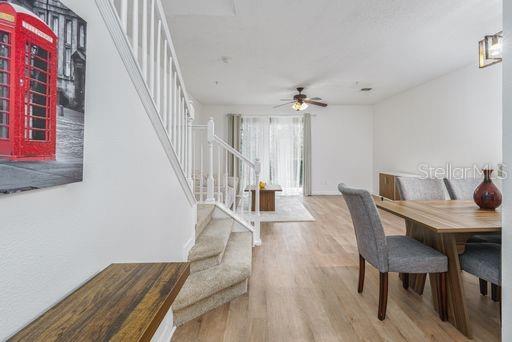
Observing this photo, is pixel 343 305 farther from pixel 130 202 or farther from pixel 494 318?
pixel 130 202

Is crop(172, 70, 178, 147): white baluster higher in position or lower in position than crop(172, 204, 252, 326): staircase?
higher

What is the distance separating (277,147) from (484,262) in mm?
5957

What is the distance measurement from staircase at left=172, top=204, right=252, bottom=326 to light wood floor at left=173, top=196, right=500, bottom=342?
0.24ft

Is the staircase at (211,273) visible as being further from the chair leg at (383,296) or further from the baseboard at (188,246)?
the chair leg at (383,296)

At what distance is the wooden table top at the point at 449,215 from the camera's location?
5.10ft

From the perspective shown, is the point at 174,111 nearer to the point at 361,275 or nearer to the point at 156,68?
the point at 156,68

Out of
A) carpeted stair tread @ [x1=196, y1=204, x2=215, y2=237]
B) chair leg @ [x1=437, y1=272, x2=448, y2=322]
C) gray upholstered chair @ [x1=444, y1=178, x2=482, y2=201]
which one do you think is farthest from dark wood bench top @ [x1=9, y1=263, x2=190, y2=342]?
gray upholstered chair @ [x1=444, y1=178, x2=482, y2=201]

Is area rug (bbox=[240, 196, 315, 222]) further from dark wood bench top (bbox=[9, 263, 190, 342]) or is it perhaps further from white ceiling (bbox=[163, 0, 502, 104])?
dark wood bench top (bbox=[9, 263, 190, 342])

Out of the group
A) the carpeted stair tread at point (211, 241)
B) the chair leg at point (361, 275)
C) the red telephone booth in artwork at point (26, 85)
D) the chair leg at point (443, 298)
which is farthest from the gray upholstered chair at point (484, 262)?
the red telephone booth in artwork at point (26, 85)

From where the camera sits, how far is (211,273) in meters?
2.00

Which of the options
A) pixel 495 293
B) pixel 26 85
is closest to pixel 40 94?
pixel 26 85

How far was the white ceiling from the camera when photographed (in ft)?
8.79

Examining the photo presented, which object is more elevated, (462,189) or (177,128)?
(177,128)

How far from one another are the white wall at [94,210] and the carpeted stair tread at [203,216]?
0.84m
